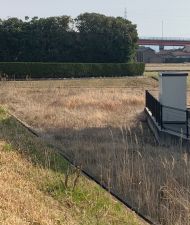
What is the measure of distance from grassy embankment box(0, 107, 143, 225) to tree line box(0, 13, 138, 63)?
35.1 m

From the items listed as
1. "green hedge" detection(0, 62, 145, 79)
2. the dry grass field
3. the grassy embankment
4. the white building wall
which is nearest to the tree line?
"green hedge" detection(0, 62, 145, 79)

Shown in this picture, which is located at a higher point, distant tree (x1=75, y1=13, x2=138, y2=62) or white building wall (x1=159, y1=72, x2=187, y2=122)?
distant tree (x1=75, y1=13, x2=138, y2=62)

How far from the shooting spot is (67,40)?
41.9m

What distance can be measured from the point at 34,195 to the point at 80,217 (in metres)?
0.76

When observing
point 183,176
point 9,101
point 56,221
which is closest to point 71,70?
point 9,101

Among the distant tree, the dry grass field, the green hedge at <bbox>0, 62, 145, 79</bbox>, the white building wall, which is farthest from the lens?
the distant tree

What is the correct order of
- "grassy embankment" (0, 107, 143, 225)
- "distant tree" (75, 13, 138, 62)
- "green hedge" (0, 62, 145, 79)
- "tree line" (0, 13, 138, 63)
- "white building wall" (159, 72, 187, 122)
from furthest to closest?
1. "distant tree" (75, 13, 138, 62)
2. "tree line" (0, 13, 138, 63)
3. "green hedge" (0, 62, 145, 79)
4. "white building wall" (159, 72, 187, 122)
5. "grassy embankment" (0, 107, 143, 225)

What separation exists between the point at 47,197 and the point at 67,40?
A: 3809 cm

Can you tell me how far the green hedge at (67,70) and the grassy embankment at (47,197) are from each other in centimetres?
3029

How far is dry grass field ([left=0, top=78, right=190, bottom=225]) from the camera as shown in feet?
19.7

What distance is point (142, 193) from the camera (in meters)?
6.37

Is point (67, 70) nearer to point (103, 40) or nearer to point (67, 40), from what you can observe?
point (67, 40)

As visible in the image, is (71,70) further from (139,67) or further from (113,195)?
(113,195)

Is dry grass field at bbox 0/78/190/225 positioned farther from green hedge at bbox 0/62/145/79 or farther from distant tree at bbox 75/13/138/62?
distant tree at bbox 75/13/138/62
